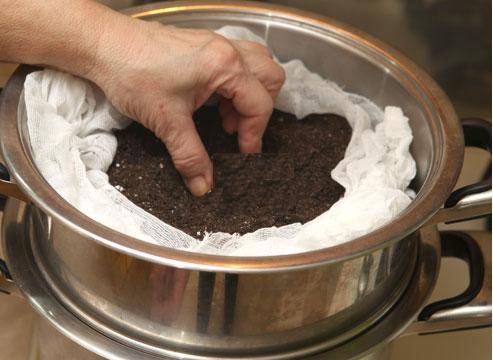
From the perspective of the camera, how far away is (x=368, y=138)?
2.36ft

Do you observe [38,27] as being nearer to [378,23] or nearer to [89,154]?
[89,154]

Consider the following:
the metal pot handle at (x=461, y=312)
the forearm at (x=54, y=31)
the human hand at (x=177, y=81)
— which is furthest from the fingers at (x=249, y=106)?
the metal pot handle at (x=461, y=312)

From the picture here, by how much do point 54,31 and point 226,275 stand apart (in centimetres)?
26

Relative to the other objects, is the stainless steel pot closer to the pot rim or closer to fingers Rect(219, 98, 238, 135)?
the pot rim

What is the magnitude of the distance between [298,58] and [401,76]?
4.9 inches

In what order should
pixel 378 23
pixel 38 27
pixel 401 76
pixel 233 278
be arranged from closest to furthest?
pixel 233 278 → pixel 38 27 → pixel 401 76 → pixel 378 23

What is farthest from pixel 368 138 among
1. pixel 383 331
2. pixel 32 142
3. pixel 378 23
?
pixel 378 23

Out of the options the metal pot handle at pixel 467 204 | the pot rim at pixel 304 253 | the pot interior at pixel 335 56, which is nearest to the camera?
the pot rim at pixel 304 253

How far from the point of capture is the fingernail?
67 cm

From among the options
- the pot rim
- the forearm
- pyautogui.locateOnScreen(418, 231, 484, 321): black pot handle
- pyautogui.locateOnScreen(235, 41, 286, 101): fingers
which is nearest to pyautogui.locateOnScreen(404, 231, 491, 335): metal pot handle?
pyautogui.locateOnScreen(418, 231, 484, 321): black pot handle

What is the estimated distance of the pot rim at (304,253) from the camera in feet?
1.63

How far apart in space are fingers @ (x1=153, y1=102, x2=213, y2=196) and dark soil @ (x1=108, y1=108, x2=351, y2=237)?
0.04 ft

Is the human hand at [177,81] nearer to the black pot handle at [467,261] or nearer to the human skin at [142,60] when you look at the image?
the human skin at [142,60]

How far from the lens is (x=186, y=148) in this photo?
661mm
